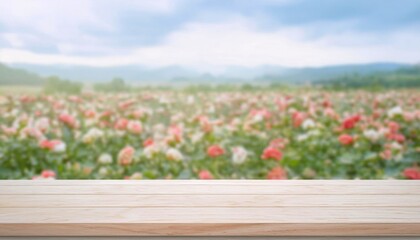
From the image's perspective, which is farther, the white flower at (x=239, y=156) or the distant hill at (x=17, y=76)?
the distant hill at (x=17, y=76)

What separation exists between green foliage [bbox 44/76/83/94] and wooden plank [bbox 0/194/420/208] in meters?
2.21

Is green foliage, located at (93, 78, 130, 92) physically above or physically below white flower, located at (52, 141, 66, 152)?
above

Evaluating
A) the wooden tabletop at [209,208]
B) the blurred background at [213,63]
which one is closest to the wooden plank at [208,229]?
the wooden tabletop at [209,208]

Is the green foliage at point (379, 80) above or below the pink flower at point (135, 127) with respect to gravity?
above

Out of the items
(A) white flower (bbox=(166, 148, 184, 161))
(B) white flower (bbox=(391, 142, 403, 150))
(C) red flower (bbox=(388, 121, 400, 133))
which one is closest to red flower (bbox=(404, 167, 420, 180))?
(B) white flower (bbox=(391, 142, 403, 150))

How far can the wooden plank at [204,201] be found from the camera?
1295 millimetres

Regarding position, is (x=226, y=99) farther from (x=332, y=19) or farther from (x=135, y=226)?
(x=135, y=226)

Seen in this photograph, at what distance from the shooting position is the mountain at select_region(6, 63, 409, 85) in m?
3.54

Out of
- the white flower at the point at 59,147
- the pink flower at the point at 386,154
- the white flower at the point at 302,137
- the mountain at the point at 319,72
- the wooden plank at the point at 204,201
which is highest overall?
the mountain at the point at 319,72

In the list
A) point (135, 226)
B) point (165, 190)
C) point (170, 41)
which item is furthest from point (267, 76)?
point (135, 226)

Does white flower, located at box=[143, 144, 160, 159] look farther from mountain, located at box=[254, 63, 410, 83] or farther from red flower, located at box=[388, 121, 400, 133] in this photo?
mountain, located at box=[254, 63, 410, 83]

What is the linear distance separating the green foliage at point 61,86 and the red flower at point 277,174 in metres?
1.55

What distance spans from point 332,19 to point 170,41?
3.28 feet

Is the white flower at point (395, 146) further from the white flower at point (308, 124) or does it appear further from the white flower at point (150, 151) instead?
the white flower at point (150, 151)
